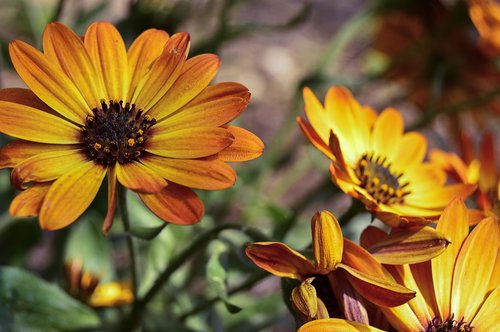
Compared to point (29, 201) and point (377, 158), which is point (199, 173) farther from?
point (377, 158)

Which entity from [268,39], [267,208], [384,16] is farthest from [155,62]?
[268,39]

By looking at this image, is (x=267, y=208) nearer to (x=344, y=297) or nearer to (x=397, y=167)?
(x=397, y=167)

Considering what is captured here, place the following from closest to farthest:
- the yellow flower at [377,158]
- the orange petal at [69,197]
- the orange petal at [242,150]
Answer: the orange petal at [69,197], the orange petal at [242,150], the yellow flower at [377,158]

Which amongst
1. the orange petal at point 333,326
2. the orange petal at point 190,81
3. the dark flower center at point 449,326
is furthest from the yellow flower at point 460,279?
the orange petal at point 190,81

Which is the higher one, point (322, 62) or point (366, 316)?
point (322, 62)

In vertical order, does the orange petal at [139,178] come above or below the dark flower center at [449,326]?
above

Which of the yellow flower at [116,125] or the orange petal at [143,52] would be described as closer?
the yellow flower at [116,125]

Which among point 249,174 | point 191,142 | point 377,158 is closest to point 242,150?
point 191,142

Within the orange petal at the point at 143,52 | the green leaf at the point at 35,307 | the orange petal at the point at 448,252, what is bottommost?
the green leaf at the point at 35,307

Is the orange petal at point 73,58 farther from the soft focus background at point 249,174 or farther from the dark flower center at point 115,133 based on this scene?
the soft focus background at point 249,174
